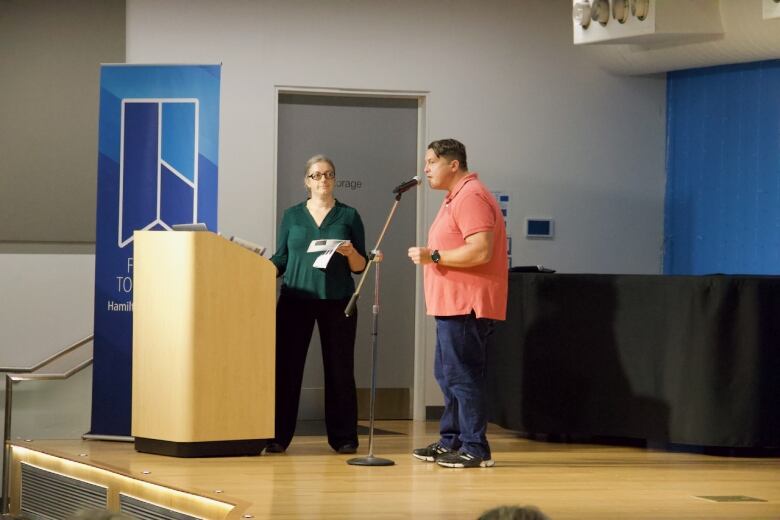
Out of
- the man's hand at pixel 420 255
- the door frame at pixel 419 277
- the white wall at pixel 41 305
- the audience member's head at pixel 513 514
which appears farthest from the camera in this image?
the door frame at pixel 419 277

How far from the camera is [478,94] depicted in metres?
8.45

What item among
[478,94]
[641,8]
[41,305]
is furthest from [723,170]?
[41,305]

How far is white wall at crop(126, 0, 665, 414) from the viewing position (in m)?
8.09

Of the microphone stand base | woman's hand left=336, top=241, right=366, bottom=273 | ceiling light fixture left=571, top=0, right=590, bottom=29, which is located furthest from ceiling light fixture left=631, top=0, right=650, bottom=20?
the microphone stand base

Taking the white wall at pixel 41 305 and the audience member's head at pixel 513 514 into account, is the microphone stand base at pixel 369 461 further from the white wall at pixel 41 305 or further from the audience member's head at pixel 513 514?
the audience member's head at pixel 513 514

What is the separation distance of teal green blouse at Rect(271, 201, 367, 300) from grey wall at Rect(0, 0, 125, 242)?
2.24m

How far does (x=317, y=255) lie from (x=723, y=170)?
3228mm

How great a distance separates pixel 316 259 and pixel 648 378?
199 centimetres

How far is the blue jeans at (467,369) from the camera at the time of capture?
19.2ft

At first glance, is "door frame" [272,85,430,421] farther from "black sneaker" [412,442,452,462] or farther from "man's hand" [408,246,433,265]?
"man's hand" [408,246,433,265]

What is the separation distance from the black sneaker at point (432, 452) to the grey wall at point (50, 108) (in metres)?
2.92

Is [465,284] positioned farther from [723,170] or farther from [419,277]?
[723,170]

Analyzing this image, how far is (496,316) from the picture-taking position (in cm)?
584

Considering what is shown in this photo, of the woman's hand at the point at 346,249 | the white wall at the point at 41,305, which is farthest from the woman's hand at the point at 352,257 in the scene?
the white wall at the point at 41,305
